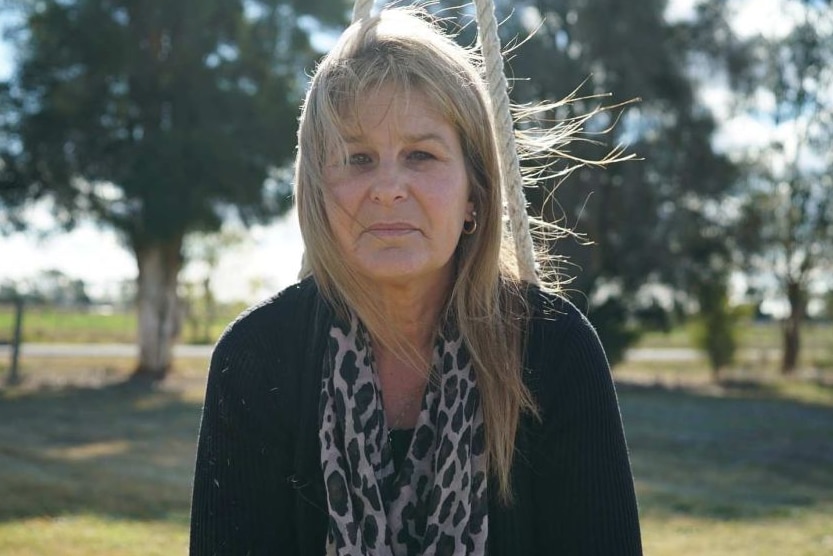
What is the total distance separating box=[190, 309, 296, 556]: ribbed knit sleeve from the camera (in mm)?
2039

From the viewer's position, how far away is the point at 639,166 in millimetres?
20047

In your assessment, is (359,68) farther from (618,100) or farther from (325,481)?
(618,100)

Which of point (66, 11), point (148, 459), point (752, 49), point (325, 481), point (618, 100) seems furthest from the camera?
point (752, 49)

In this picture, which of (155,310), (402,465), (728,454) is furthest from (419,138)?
(155,310)

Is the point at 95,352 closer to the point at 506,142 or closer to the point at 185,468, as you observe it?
the point at 185,468

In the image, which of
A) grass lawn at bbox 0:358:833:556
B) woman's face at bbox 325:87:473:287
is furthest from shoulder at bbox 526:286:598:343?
grass lawn at bbox 0:358:833:556

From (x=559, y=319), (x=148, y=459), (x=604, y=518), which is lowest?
(x=148, y=459)

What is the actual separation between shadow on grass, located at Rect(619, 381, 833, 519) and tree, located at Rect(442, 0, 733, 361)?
12.5 feet

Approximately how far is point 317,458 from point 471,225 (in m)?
0.60

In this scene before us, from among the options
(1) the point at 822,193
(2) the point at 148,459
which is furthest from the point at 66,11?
(1) the point at 822,193

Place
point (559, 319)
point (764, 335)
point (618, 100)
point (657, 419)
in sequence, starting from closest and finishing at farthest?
point (559, 319) → point (657, 419) → point (618, 100) → point (764, 335)

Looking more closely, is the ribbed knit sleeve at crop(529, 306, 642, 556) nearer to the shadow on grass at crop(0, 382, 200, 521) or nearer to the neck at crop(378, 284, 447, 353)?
the neck at crop(378, 284, 447, 353)

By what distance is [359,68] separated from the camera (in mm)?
2031

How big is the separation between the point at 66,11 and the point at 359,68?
48.8 ft
